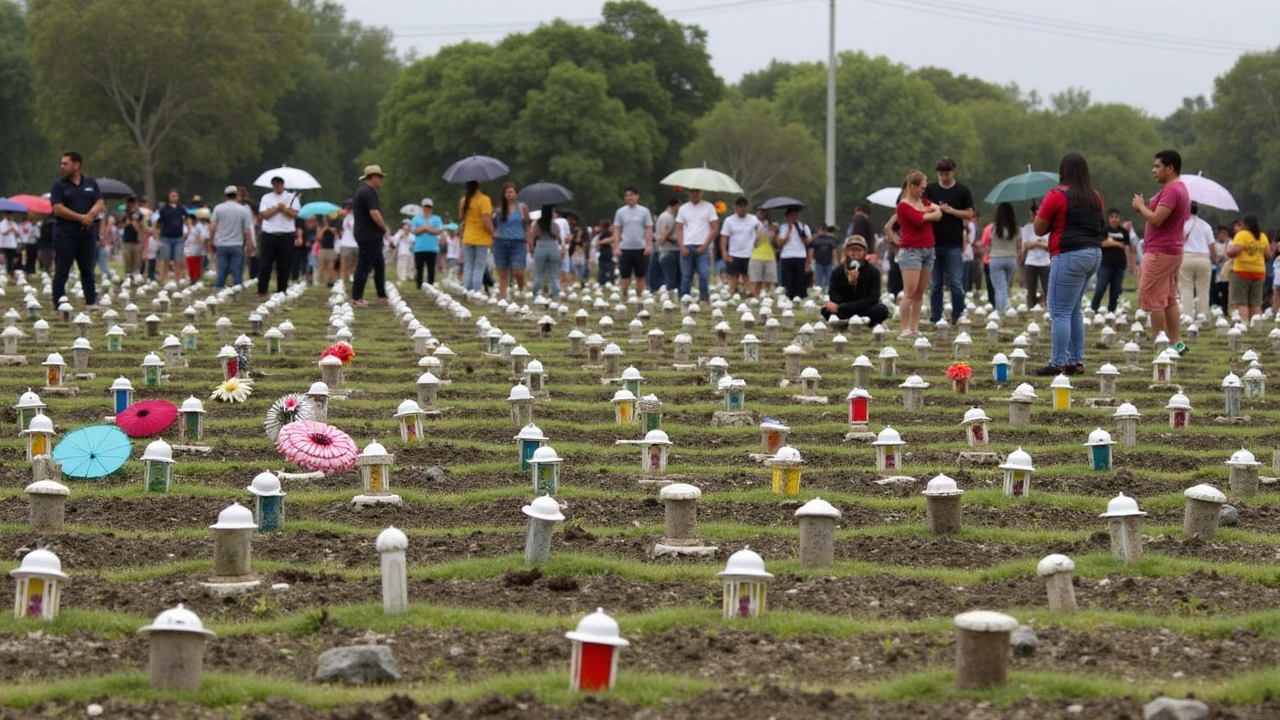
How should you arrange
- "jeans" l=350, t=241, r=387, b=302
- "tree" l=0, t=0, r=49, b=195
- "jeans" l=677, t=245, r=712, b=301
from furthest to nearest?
"tree" l=0, t=0, r=49, b=195
"jeans" l=677, t=245, r=712, b=301
"jeans" l=350, t=241, r=387, b=302

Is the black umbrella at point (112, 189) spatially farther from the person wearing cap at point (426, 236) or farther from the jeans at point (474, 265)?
the jeans at point (474, 265)

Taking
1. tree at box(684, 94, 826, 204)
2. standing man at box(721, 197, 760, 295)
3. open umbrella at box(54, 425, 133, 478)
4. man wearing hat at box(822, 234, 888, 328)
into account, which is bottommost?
open umbrella at box(54, 425, 133, 478)

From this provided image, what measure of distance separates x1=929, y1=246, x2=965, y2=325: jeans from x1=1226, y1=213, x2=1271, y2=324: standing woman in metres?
5.75

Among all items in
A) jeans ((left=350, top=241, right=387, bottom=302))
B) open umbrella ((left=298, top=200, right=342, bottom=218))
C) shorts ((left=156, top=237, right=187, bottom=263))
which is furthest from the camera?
open umbrella ((left=298, top=200, right=342, bottom=218))

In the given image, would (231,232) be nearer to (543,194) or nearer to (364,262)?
(364,262)

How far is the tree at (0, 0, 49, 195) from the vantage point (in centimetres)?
8808

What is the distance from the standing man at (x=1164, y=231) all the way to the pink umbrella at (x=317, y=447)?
9.06 m

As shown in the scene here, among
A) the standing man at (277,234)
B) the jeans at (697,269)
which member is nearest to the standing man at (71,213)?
the standing man at (277,234)

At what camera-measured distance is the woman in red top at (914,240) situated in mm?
20000

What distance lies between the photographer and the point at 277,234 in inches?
1081

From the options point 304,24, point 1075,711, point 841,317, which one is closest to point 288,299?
point 841,317

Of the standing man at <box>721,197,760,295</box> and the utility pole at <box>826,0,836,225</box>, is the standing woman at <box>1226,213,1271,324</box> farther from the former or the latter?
the utility pole at <box>826,0,836,225</box>

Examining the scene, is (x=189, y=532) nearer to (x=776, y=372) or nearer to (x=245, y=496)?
(x=245, y=496)

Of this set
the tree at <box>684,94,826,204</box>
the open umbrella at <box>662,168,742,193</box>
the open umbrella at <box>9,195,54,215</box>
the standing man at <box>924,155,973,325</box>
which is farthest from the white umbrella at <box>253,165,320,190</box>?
the tree at <box>684,94,826,204</box>
